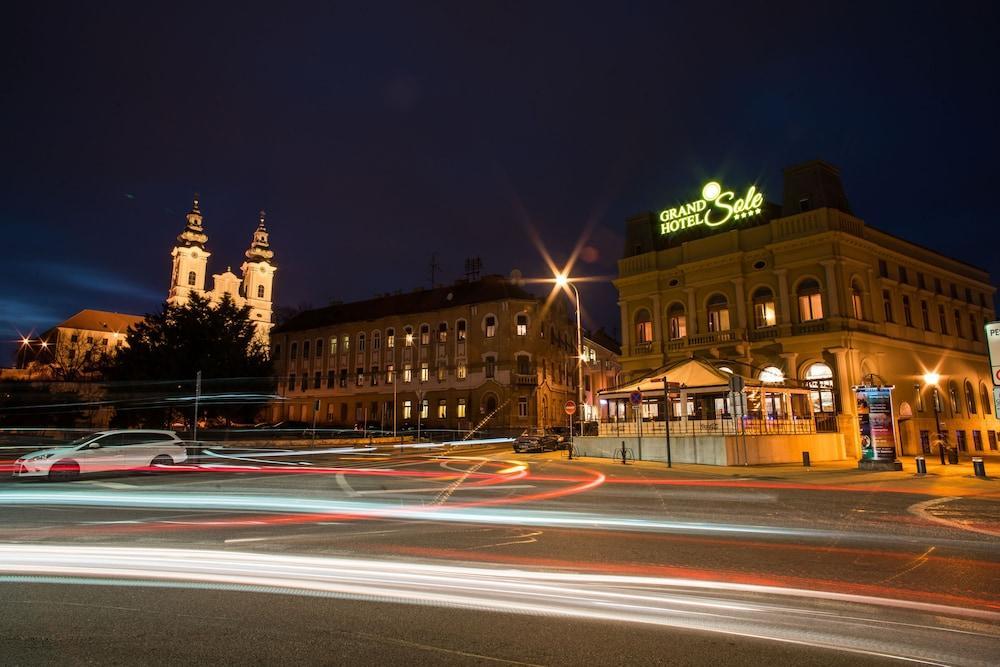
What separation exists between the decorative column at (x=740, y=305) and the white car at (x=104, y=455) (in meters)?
31.1

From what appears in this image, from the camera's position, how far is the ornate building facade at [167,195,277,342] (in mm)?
102000

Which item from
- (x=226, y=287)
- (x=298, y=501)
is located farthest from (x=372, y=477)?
(x=226, y=287)

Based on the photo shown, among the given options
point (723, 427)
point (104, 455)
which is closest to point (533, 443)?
point (723, 427)

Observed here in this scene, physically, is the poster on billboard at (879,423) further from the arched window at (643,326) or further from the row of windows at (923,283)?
the arched window at (643,326)

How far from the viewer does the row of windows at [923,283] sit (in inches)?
1491

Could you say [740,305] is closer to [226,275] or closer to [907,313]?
[907,313]

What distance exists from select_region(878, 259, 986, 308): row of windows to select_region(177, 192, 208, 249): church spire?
334 feet

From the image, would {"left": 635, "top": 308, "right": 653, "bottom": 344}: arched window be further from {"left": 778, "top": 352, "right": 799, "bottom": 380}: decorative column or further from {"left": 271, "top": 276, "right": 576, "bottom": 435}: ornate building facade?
{"left": 271, "top": 276, "right": 576, "bottom": 435}: ornate building facade

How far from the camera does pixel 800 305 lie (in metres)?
35.9

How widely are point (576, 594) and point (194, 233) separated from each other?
114 metres

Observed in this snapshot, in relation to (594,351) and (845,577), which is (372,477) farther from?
(594,351)

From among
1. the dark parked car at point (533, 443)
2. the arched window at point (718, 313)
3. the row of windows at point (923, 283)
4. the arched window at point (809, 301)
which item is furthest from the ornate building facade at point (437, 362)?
the row of windows at point (923, 283)

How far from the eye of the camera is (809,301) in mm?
35656

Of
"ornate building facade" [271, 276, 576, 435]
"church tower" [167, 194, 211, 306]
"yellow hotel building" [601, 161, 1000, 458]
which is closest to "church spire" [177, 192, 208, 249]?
"church tower" [167, 194, 211, 306]
